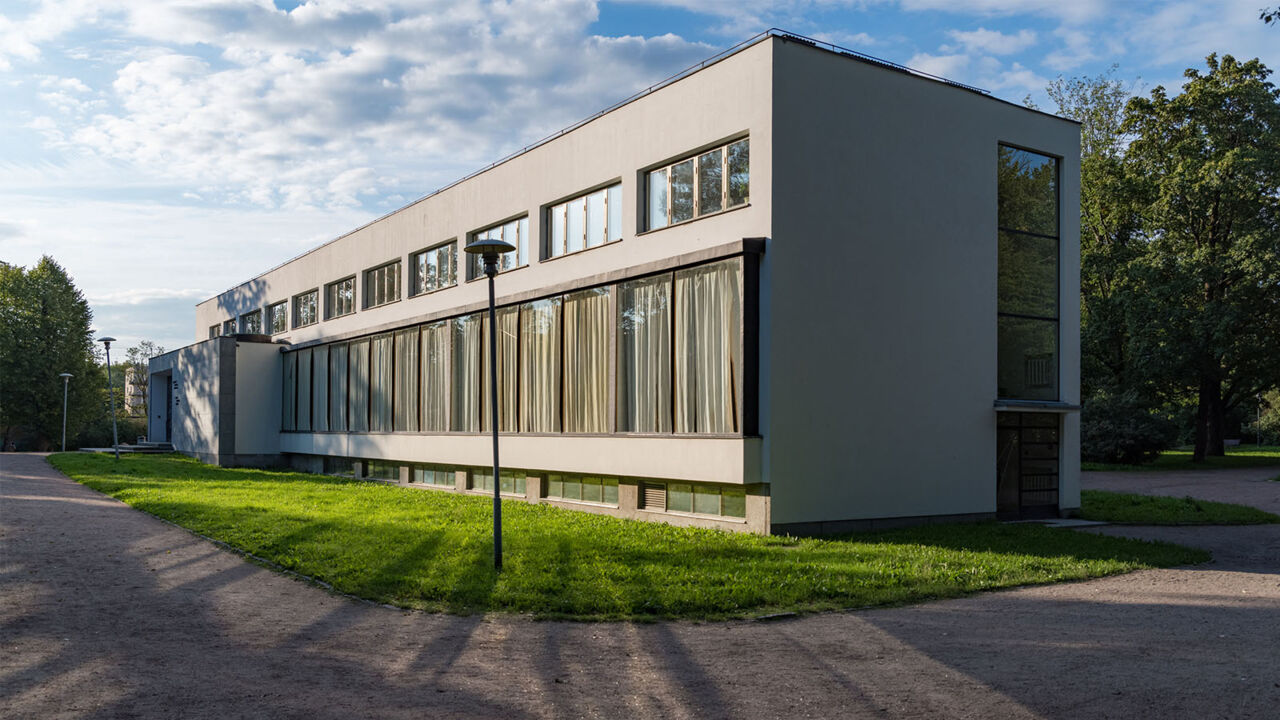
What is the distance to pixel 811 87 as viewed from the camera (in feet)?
51.2

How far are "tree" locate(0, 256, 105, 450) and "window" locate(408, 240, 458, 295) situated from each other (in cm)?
4343

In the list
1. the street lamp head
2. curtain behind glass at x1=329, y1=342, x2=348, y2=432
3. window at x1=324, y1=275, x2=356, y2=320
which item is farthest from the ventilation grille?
window at x1=324, y1=275, x2=356, y2=320

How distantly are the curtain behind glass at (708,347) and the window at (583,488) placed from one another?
9.47 ft

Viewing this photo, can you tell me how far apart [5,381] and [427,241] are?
4608 cm

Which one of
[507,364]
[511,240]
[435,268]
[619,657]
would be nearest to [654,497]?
[507,364]

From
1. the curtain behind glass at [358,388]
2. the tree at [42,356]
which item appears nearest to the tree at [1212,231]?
the curtain behind glass at [358,388]

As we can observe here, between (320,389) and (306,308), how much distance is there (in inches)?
197

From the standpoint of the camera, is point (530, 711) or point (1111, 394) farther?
point (1111, 394)

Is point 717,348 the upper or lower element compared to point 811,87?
lower

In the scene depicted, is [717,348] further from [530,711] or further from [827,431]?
[530,711]

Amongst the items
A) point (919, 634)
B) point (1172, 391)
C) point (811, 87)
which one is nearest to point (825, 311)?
point (811, 87)

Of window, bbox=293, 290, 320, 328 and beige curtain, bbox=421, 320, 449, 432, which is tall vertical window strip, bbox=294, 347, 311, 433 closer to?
window, bbox=293, 290, 320, 328

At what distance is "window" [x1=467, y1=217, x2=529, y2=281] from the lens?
22.1 metres

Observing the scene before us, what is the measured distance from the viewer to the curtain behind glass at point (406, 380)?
86.3 ft
